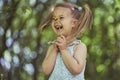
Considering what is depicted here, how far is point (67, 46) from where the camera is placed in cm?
163

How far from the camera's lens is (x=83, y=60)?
1610mm

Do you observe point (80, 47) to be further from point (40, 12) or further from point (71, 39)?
point (40, 12)

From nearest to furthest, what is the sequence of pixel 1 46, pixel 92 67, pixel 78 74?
1. pixel 78 74
2. pixel 92 67
3. pixel 1 46

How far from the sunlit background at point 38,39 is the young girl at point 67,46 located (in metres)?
0.30

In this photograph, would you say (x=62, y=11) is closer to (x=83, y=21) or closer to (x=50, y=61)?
(x=83, y=21)

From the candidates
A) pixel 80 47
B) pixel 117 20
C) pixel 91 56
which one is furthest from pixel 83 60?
pixel 117 20

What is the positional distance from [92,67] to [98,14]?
35cm

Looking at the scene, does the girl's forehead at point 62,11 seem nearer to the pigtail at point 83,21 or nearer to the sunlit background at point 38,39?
the pigtail at point 83,21

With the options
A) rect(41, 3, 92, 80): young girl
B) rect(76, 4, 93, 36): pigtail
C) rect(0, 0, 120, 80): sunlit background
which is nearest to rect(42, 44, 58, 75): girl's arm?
rect(41, 3, 92, 80): young girl

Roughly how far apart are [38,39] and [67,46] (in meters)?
0.57

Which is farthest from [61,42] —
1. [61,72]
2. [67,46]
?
[61,72]

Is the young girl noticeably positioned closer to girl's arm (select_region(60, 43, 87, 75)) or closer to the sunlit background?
girl's arm (select_region(60, 43, 87, 75))

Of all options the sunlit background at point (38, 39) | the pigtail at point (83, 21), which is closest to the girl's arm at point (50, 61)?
the pigtail at point (83, 21)

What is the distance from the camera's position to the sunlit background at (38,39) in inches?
82.1
